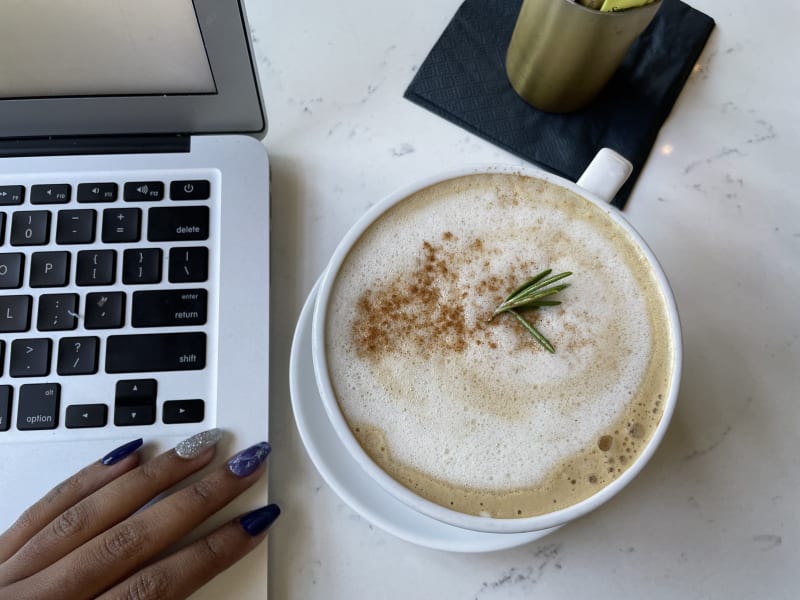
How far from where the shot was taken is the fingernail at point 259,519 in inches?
18.3

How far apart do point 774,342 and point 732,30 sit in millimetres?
308

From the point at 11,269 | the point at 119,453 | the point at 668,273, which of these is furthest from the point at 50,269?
the point at 668,273

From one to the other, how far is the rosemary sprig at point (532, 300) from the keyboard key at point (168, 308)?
9.3 inches

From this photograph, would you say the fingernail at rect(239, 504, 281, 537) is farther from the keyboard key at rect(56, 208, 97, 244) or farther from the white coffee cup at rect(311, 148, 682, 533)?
the keyboard key at rect(56, 208, 97, 244)

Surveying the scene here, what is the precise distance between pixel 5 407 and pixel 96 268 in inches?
4.8

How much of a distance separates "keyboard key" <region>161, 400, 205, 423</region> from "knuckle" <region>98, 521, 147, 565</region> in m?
0.08

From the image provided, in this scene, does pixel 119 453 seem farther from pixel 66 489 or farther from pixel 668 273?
pixel 668 273

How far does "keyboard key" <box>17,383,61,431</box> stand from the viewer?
0.48 metres

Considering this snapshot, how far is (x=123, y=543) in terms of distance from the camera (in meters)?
0.45

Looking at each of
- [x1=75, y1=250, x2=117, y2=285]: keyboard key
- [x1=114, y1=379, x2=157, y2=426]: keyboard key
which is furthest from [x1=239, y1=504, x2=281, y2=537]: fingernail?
[x1=75, y1=250, x2=117, y2=285]: keyboard key

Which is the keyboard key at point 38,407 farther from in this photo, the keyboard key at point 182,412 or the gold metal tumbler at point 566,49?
the gold metal tumbler at point 566,49

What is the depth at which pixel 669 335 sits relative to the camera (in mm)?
417

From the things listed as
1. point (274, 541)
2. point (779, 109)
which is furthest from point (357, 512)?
point (779, 109)

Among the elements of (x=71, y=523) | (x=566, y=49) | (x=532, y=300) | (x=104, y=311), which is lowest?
(x=71, y=523)
